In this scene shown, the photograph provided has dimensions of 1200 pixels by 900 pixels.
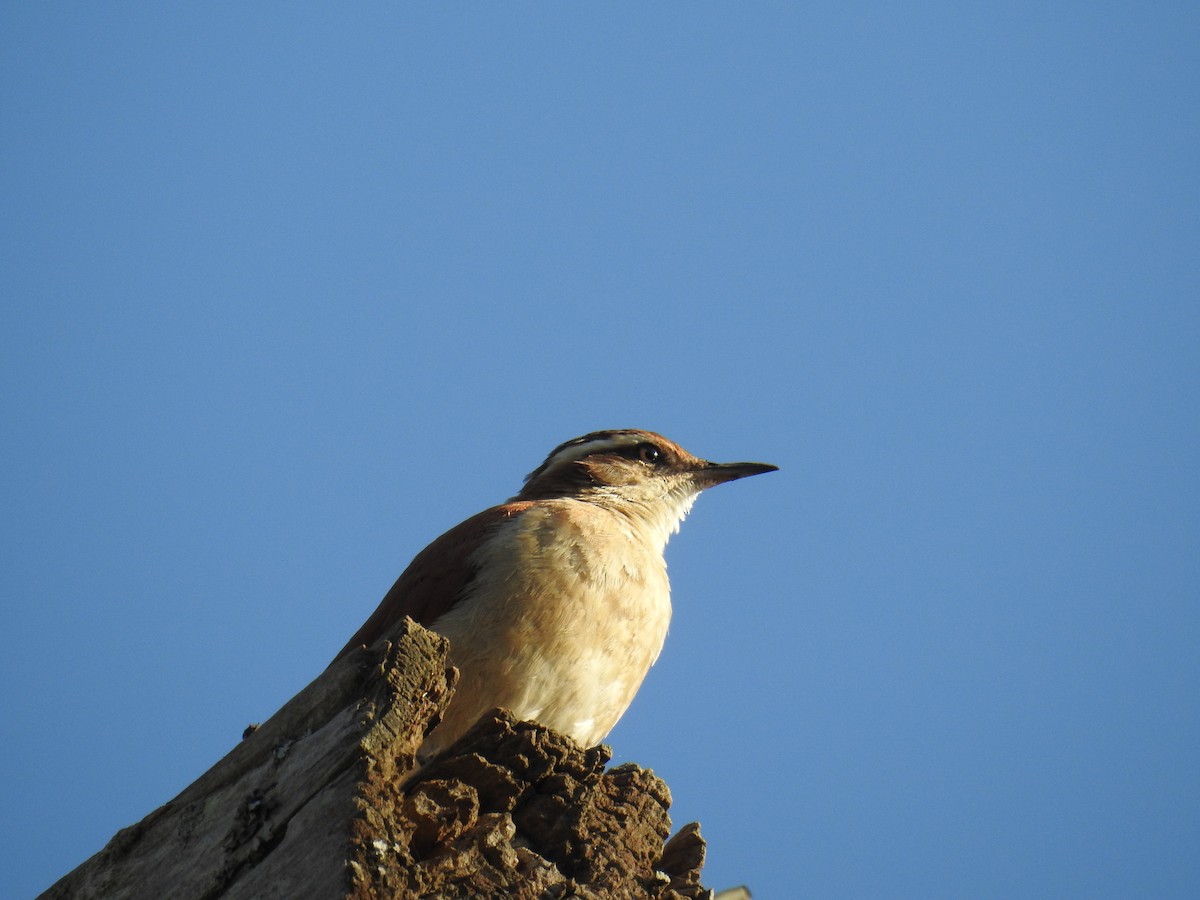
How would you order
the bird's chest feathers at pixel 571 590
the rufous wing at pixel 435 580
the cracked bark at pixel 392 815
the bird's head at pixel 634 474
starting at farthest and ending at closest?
the bird's head at pixel 634 474 < the rufous wing at pixel 435 580 < the bird's chest feathers at pixel 571 590 < the cracked bark at pixel 392 815

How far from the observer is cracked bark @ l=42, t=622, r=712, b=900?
3.08 meters

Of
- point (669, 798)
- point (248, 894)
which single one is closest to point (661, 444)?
point (669, 798)

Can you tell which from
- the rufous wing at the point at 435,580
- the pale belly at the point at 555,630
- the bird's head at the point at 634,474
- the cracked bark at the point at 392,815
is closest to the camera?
the cracked bark at the point at 392,815

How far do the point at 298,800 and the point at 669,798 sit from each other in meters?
1.44

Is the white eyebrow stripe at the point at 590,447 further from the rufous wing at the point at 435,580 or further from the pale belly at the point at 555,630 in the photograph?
the pale belly at the point at 555,630

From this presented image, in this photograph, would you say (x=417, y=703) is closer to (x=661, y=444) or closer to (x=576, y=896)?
(x=576, y=896)

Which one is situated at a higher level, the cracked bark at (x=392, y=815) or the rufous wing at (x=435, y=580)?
the rufous wing at (x=435, y=580)

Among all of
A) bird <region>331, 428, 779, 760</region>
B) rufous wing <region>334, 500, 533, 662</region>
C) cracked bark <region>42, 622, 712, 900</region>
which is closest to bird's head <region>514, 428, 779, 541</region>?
bird <region>331, 428, 779, 760</region>

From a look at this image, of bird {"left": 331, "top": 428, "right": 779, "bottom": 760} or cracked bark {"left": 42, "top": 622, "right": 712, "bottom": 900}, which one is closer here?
cracked bark {"left": 42, "top": 622, "right": 712, "bottom": 900}

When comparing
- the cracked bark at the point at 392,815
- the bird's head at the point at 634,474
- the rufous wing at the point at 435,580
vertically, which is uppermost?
the bird's head at the point at 634,474

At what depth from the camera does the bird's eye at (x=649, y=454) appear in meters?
8.55

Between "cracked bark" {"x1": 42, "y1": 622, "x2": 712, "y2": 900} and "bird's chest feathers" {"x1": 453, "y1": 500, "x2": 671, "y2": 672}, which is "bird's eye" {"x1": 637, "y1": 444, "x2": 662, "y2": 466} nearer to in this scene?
"bird's chest feathers" {"x1": 453, "y1": 500, "x2": 671, "y2": 672}

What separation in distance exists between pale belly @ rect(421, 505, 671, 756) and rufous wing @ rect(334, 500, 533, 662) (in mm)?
148

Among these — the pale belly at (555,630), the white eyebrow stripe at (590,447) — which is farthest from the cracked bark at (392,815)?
the white eyebrow stripe at (590,447)
